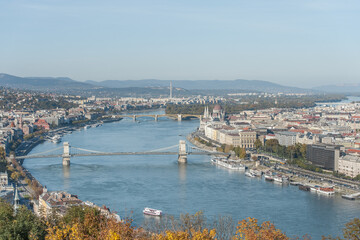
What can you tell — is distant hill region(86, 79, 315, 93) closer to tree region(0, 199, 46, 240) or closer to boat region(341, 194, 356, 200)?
boat region(341, 194, 356, 200)

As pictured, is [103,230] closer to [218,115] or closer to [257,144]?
[257,144]

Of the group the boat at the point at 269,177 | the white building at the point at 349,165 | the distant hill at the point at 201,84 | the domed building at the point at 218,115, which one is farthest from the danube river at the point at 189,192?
the distant hill at the point at 201,84

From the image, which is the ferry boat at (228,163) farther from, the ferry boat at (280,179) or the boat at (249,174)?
the ferry boat at (280,179)

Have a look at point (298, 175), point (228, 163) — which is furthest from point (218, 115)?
point (298, 175)

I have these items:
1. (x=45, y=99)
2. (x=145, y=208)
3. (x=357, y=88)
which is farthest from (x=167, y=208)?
(x=357, y=88)

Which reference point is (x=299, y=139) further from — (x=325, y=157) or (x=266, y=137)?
(x=325, y=157)

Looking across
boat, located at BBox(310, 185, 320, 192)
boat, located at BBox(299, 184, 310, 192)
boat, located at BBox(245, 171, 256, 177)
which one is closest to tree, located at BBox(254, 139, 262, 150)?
boat, located at BBox(245, 171, 256, 177)
